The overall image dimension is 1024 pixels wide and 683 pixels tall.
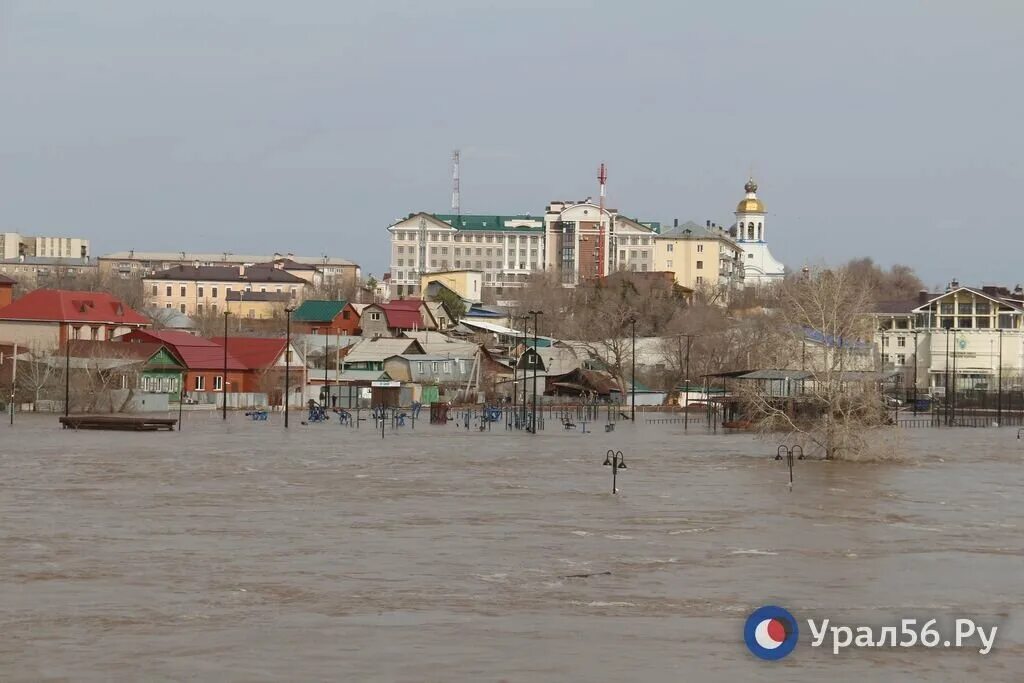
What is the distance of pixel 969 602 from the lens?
70.9 ft

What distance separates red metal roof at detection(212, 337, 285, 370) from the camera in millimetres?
99625

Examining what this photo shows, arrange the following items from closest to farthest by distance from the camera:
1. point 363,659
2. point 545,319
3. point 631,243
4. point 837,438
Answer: point 363,659 → point 837,438 → point 545,319 → point 631,243

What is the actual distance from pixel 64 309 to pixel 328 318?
32.8 m

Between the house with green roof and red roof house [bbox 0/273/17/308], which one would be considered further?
the house with green roof

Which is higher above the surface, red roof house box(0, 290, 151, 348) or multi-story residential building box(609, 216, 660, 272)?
multi-story residential building box(609, 216, 660, 272)

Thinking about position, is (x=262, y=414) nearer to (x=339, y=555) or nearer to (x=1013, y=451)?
(x=1013, y=451)

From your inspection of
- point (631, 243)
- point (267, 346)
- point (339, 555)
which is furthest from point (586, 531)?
point (631, 243)

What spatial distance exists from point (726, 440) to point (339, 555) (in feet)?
135

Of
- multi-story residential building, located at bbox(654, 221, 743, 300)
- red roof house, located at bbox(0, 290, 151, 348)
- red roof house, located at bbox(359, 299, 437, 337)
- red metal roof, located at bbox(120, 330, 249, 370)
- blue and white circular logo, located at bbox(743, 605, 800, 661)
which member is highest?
multi-story residential building, located at bbox(654, 221, 743, 300)

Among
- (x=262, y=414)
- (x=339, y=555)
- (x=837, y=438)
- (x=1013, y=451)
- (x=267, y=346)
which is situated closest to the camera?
(x=339, y=555)

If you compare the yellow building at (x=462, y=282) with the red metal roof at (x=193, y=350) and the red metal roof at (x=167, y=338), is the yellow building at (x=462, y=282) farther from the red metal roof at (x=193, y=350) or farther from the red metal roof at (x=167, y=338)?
the red metal roof at (x=193, y=350)

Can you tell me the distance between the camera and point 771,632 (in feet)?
63.2

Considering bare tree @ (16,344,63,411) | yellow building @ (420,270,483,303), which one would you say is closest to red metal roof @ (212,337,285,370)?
bare tree @ (16,344,63,411)

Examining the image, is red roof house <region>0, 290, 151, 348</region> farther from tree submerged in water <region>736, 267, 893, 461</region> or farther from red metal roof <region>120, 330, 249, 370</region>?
tree submerged in water <region>736, 267, 893, 461</region>
